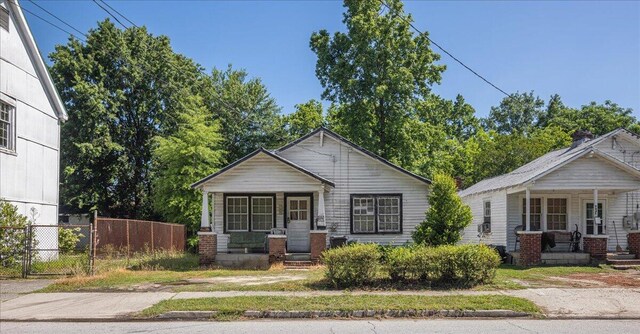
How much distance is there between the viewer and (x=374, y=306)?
1155 cm

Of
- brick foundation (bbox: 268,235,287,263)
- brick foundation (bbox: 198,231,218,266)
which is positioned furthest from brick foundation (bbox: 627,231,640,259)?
brick foundation (bbox: 198,231,218,266)

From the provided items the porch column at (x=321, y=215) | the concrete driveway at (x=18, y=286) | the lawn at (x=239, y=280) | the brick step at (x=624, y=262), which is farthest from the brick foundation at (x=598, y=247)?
the concrete driveway at (x=18, y=286)

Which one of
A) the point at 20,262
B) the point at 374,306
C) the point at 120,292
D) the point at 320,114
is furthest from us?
the point at 320,114

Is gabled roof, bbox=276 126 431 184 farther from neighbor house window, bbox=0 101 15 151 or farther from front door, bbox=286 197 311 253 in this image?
neighbor house window, bbox=0 101 15 151

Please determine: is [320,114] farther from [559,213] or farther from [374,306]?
[374,306]

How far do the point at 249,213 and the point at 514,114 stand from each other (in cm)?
5549

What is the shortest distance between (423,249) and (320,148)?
383 inches

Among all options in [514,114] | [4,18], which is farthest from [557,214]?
[514,114]

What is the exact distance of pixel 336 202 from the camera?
23250mm

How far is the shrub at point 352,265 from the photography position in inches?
565

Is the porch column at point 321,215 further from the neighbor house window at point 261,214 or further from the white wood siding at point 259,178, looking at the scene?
the neighbor house window at point 261,214

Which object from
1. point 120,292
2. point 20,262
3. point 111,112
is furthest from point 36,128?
point 111,112

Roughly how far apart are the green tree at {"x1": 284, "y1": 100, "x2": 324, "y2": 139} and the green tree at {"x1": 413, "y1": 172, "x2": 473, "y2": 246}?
83.5 ft

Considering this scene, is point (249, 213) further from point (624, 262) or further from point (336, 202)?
point (624, 262)
